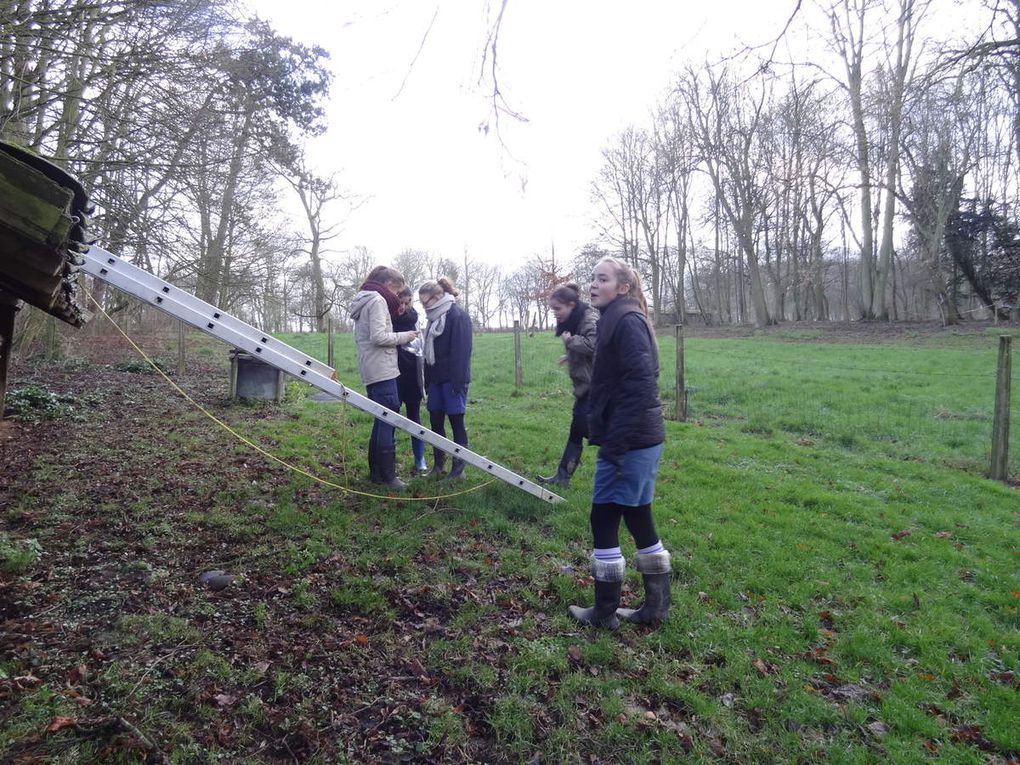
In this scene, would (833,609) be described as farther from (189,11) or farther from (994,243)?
(994,243)

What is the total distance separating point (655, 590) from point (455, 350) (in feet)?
9.92

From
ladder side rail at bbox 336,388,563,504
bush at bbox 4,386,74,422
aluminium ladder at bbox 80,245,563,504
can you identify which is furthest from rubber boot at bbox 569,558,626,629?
bush at bbox 4,386,74,422

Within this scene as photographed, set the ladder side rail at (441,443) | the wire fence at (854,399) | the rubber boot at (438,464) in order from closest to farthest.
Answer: the ladder side rail at (441,443), the rubber boot at (438,464), the wire fence at (854,399)

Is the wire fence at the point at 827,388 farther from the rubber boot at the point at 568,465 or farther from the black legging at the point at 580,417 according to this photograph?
the rubber boot at the point at 568,465

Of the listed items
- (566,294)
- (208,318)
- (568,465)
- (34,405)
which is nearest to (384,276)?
(566,294)

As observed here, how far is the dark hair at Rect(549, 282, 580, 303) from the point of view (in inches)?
213

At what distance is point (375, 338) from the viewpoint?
17.1 feet

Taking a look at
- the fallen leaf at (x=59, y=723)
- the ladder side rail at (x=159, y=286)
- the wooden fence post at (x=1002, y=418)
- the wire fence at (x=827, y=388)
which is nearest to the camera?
the fallen leaf at (x=59, y=723)

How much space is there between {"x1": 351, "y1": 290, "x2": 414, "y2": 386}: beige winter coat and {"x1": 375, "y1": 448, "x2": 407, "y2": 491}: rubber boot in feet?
2.28

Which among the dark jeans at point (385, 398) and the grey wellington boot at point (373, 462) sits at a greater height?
the dark jeans at point (385, 398)

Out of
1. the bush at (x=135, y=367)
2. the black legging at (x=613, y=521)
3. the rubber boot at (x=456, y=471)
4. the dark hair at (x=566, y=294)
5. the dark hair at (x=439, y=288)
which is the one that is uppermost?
the dark hair at (x=439, y=288)

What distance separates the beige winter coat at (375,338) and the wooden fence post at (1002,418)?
6549mm

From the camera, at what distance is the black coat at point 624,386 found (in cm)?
321

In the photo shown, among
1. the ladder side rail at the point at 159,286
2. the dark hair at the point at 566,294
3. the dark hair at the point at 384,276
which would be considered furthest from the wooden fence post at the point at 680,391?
the ladder side rail at the point at 159,286
